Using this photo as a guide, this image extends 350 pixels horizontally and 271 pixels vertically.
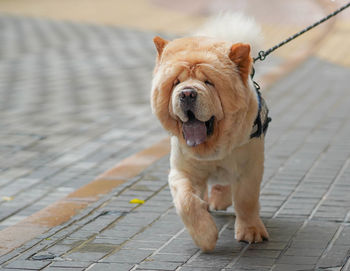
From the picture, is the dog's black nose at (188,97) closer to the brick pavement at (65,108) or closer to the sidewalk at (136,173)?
the sidewalk at (136,173)

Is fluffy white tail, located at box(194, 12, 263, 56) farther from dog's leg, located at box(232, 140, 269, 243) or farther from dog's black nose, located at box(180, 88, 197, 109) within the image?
dog's black nose, located at box(180, 88, 197, 109)

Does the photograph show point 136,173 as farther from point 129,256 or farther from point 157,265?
point 157,265

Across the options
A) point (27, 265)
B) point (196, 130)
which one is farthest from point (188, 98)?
point (27, 265)

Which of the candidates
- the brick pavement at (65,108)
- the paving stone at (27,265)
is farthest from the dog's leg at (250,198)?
the brick pavement at (65,108)

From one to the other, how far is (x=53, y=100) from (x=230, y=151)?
19.6 ft

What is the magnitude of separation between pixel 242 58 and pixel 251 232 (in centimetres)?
110

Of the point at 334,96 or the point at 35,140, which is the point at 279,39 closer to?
the point at 334,96

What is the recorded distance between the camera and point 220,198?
18.5 feet

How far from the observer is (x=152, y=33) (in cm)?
1599

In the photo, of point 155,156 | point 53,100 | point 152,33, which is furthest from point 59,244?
point 152,33

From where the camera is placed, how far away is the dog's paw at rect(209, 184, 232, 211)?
562 centimetres

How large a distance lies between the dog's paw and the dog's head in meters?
0.92

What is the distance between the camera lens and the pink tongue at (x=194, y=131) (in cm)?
458

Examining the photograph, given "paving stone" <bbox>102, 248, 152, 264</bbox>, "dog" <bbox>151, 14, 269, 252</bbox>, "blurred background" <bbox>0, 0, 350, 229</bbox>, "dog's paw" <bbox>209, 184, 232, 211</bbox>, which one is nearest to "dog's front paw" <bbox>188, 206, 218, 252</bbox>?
"dog" <bbox>151, 14, 269, 252</bbox>
